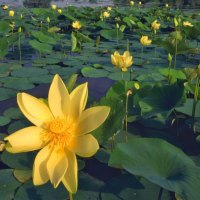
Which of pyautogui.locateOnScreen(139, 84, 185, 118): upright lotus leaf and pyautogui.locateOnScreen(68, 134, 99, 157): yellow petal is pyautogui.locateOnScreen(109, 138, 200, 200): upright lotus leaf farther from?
pyautogui.locateOnScreen(139, 84, 185, 118): upright lotus leaf

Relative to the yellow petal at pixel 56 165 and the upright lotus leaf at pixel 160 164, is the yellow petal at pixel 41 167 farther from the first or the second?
the upright lotus leaf at pixel 160 164

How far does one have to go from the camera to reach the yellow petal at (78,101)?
1.29 meters

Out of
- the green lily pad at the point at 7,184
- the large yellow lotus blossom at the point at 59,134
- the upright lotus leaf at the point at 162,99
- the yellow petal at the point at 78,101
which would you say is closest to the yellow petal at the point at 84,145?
the large yellow lotus blossom at the point at 59,134

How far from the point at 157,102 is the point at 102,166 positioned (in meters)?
0.55

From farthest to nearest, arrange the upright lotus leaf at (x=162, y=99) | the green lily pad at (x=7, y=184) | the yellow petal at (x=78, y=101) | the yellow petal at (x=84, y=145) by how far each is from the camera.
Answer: the upright lotus leaf at (x=162, y=99), the green lily pad at (x=7, y=184), the yellow petal at (x=78, y=101), the yellow petal at (x=84, y=145)

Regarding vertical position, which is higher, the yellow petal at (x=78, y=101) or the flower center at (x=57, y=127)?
the yellow petal at (x=78, y=101)

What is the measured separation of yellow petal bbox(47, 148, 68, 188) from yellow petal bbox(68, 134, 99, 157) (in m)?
0.05

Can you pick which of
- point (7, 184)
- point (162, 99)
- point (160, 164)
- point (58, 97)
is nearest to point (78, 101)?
point (58, 97)

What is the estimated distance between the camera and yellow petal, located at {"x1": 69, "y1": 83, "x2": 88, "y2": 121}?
1.29m

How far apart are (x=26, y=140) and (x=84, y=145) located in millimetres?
241

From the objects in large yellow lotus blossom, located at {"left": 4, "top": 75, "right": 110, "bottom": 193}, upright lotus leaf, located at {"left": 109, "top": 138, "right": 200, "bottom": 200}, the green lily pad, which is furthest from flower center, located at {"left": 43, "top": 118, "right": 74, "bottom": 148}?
the green lily pad

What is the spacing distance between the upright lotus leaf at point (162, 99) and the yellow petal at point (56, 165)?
0.76 m

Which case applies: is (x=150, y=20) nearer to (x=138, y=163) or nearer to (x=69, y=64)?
(x=69, y=64)

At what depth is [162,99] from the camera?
79.8 inches
